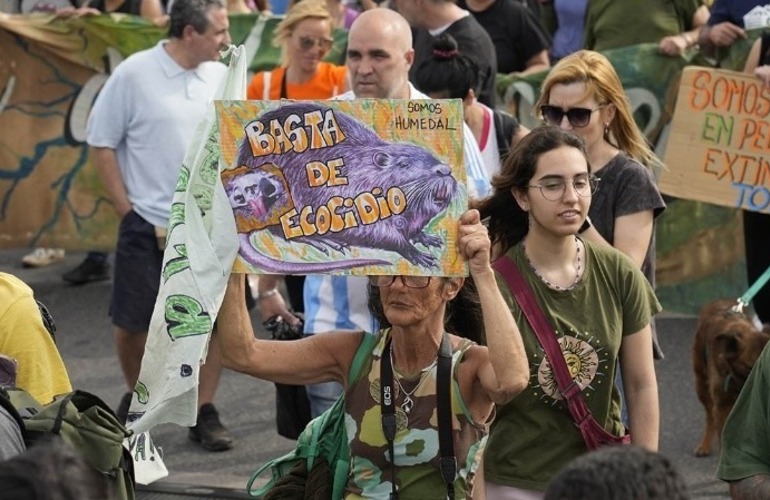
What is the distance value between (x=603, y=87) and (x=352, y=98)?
0.97 m

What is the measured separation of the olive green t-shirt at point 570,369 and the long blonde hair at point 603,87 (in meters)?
1.21

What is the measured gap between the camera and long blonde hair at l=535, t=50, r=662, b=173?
19.2ft

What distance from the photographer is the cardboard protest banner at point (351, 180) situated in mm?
4219

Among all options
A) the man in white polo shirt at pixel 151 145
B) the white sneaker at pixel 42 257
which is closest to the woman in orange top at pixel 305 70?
the man in white polo shirt at pixel 151 145

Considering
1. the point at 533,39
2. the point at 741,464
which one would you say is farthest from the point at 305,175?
the point at 533,39

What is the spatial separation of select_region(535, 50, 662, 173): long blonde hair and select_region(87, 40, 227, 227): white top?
2.62m

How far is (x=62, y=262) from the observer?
38.7ft

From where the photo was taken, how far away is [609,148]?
5.87 m

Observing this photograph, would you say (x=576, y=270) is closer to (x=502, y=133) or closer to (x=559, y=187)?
(x=559, y=187)

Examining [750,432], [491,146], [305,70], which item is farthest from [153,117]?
[750,432]

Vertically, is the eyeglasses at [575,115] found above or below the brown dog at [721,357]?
above

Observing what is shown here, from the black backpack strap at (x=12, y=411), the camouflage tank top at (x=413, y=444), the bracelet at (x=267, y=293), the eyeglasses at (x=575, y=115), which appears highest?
the eyeglasses at (x=575, y=115)

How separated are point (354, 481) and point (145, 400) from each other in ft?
2.04

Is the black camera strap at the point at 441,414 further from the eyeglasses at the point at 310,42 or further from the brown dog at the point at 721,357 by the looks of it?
the eyeglasses at the point at 310,42
